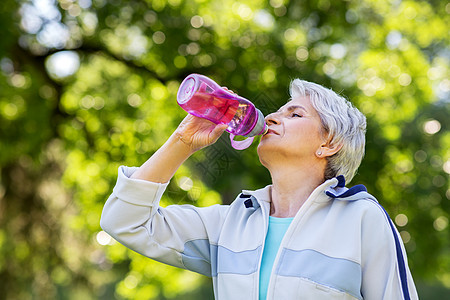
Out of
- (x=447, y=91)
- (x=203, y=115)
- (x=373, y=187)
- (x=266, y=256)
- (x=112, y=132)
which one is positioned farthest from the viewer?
(x=447, y=91)

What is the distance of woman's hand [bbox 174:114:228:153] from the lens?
5.62 feet

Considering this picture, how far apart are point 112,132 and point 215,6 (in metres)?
1.73

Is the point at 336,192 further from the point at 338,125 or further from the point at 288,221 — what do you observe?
the point at 338,125

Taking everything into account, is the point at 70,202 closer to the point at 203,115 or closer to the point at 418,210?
the point at 418,210

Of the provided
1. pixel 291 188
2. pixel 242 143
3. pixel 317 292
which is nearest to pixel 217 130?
pixel 242 143

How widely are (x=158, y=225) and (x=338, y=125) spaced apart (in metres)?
0.65

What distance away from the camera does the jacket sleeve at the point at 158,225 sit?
1.64 metres

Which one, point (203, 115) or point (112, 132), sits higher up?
point (203, 115)

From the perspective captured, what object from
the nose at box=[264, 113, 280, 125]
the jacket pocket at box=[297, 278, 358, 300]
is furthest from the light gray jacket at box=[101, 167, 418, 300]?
the nose at box=[264, 113, 280, 125]

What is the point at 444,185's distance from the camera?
6027 millimetres

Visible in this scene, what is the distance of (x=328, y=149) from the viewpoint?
5.79 ft

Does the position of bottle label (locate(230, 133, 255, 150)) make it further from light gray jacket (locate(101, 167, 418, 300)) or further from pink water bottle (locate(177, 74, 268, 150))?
light gray jacket (locate(101, 167, 418, 300))

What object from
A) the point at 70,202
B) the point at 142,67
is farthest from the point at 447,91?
the point at 70,202

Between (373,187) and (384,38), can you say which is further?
(384,38)
